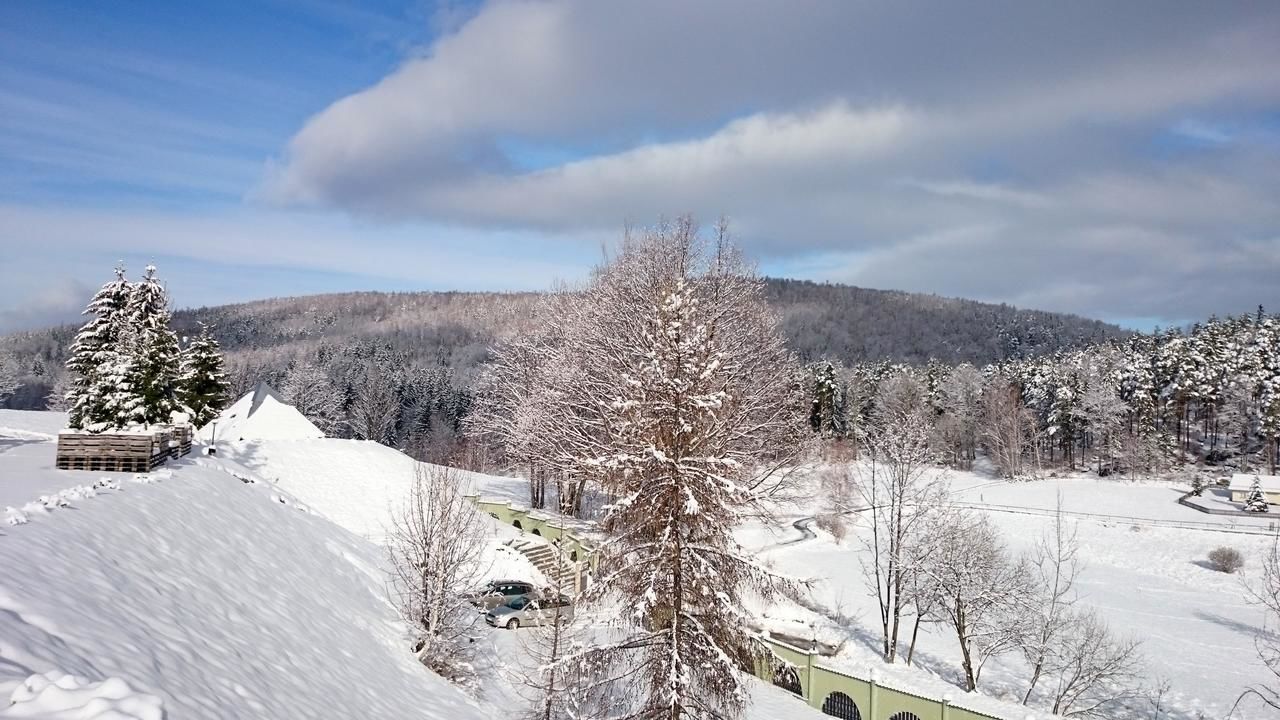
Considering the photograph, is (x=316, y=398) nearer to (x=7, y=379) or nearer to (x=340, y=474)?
(x=340, y=474)

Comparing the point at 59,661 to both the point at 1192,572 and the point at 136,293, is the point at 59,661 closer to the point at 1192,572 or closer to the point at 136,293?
the point at 136,293

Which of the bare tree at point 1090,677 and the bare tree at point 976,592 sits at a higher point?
the bare tree at point 976,592

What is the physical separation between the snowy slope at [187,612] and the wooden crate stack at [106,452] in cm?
68

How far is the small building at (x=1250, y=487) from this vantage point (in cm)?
5175

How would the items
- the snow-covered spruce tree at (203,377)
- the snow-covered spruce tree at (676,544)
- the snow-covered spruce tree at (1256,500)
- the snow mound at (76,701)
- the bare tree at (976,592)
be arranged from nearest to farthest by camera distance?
the snow mound at (76,701), the snow-covered spruce tree at (676,544), the bare tree at (976,592), the snow-covered spruce tree at (203,377), the snow-covered spruce tree at (1256,500)

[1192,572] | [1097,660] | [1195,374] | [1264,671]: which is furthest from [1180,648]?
[1195,374]

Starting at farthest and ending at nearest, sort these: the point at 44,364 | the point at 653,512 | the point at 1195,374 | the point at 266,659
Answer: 1. the point at 44,364
2. the point at 1195,374
3. the point at 653,512
4. the point at 266,659

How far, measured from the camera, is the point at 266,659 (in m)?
10.5

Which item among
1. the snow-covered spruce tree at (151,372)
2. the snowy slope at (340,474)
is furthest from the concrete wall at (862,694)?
the snow-covered spruce tree at (151,372)

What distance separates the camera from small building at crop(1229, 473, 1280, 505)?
51750 mm

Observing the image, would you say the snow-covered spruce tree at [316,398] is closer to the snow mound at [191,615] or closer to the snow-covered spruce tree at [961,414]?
the snow mound at [191,615]

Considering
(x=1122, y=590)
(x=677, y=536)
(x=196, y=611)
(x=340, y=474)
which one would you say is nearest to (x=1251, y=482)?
(x=1122, y=590)

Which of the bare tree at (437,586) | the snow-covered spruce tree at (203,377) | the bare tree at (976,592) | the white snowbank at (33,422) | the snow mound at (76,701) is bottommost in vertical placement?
the bare tree at (976,592)

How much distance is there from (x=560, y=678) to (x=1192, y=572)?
45.9 meters
